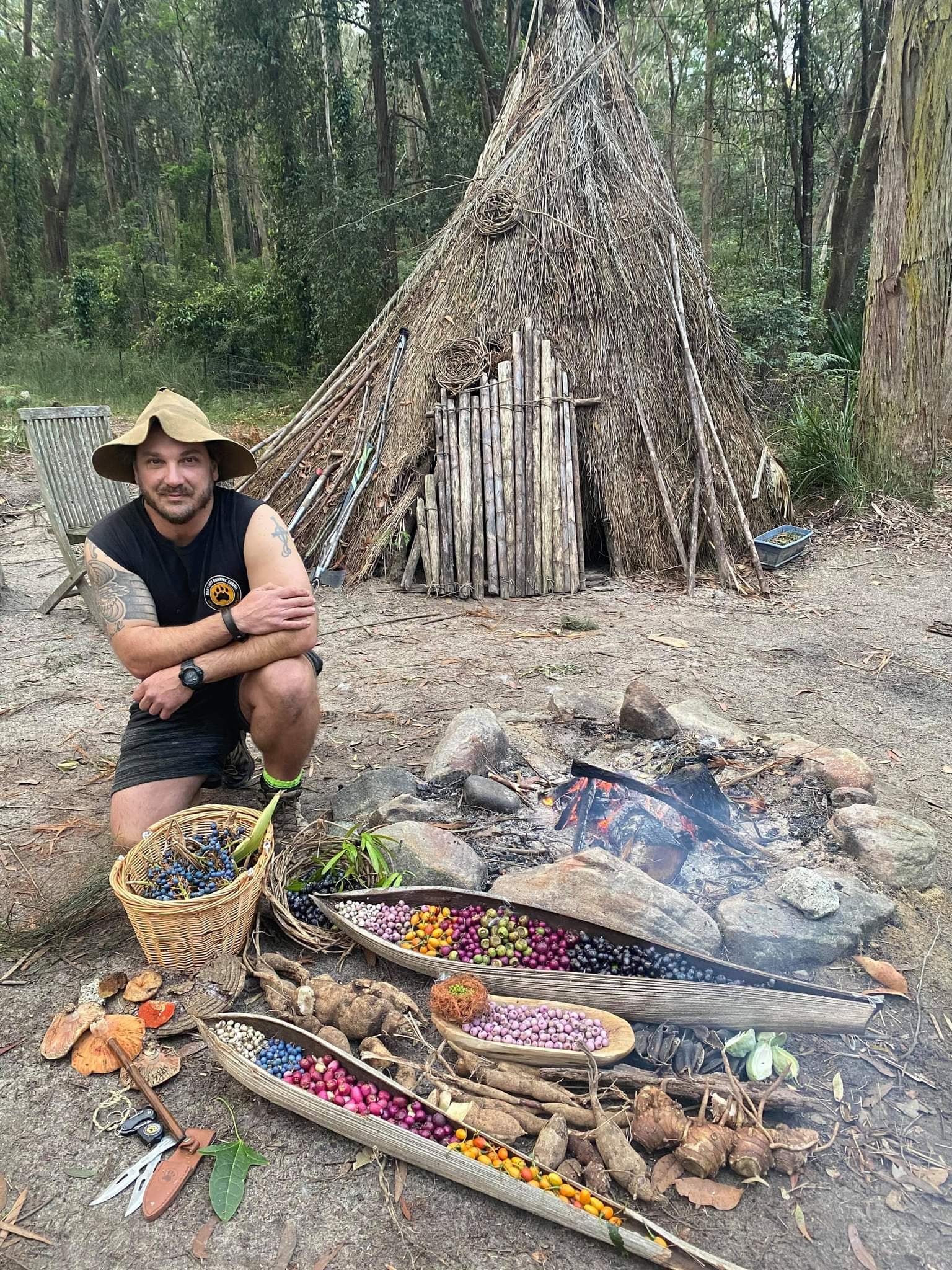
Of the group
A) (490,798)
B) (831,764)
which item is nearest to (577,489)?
(831,764)

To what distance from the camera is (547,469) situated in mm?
5953

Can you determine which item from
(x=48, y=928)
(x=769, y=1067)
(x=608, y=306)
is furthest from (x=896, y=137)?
(x=48, y=928)

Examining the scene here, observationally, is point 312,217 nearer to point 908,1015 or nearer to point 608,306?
point 608,306

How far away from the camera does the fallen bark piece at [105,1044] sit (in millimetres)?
2025

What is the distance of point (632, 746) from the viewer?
3.38m

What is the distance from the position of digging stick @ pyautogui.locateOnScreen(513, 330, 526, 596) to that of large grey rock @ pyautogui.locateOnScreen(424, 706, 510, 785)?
2693 millimetres

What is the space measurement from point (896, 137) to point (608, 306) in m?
3.36

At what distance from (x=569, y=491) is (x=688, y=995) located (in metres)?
4.43

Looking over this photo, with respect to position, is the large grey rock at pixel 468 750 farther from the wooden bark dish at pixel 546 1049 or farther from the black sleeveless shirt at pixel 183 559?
the wooden bark dish at pixel 546 1049

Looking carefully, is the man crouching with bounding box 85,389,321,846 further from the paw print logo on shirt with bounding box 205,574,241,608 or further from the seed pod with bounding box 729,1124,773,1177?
the seed pod with bounding box 729,1124,773,1177

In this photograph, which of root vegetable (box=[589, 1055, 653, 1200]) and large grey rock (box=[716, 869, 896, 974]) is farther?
large grey rock (box=[716, 869, 896, 974])

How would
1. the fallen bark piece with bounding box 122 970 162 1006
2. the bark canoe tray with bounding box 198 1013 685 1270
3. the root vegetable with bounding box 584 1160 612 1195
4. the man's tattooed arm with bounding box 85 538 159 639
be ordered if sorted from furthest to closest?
the man's tattooed arm with bounding box 85 538 159 639 → the fallen bark piece with bounding box 122 970 162 1006 → the root vegetable with bounding box 584 1160 612 1195 → the bark canoe tray with bounding box 198 1013 685 1270

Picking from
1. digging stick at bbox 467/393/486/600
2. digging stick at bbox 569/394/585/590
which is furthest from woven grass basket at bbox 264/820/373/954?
digging stick at bbox 569/394/585/590

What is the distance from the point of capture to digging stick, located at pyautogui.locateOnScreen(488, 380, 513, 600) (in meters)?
5.89
